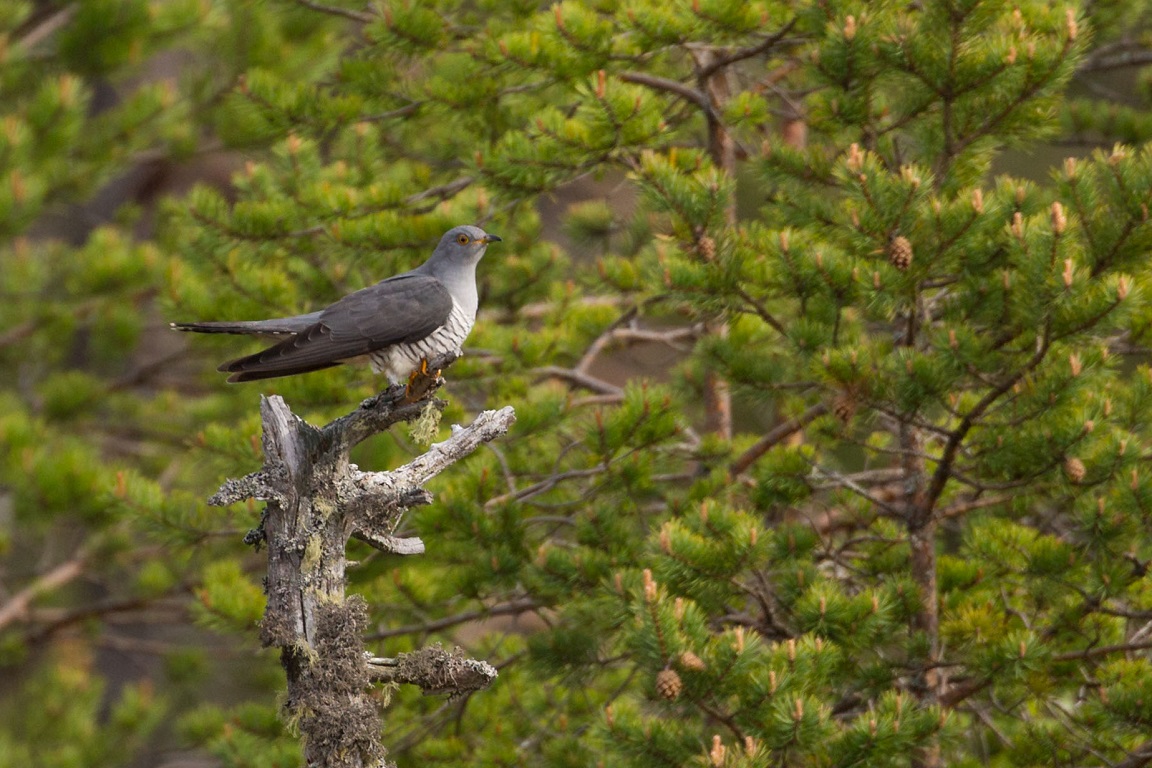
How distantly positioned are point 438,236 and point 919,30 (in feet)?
8.09

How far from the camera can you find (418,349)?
528cm

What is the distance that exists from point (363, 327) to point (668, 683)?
72.0 inches

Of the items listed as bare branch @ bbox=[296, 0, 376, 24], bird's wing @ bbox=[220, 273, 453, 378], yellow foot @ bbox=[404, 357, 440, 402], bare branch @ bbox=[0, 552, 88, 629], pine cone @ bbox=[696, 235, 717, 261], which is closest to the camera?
yellow foot @ bbox=[404, 357, 440, 402]

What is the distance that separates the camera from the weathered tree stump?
3744 millimetres

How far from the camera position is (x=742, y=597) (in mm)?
5438

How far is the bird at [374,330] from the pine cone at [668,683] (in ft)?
4.75

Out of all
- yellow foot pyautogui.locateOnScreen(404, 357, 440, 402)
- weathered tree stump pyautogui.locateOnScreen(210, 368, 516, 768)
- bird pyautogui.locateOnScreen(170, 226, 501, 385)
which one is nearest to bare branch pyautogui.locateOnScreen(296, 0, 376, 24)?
bird pyautogui.locateOnScreen(170, 226, 501, 385)

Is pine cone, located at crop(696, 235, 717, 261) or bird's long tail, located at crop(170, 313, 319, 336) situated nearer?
bird's long tail, located at crop(170, 313, 319, 336)

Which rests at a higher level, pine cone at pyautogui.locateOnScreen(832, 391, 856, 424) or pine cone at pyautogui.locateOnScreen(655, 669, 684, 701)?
pine cone at pyautogui.locateOnScreen(832, 391, 856, 424)

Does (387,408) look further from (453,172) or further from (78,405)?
(78,405)

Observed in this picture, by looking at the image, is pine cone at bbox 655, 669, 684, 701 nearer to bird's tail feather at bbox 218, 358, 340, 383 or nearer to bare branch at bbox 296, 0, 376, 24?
bird's tail feather at bbox 218, 358, 340, 383

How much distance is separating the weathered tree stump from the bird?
1.00 m

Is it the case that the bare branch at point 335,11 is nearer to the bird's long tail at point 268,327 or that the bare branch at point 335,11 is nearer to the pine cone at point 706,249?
the bird's long tail at point 268,327

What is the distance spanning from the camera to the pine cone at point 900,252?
4.73m
